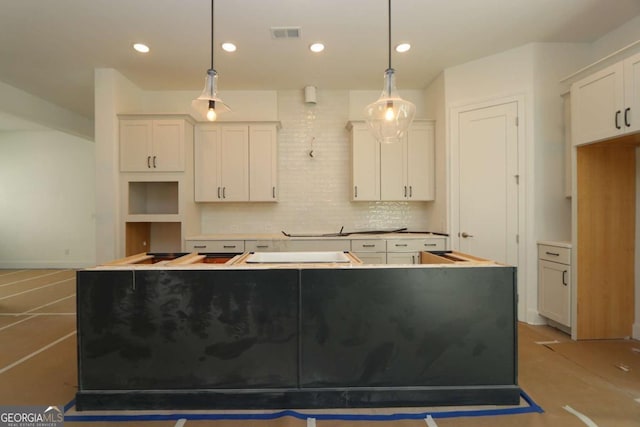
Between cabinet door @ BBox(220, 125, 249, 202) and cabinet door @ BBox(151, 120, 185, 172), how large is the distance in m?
0.53

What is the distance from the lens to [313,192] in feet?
14.9

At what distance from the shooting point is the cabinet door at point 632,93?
2.36m

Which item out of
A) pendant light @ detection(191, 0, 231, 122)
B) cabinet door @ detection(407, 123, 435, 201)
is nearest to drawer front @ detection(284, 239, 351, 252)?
cabinet door @ detection(407, 123, 435, 201)

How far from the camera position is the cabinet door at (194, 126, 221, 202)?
4.18 m

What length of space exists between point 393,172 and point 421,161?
407mm

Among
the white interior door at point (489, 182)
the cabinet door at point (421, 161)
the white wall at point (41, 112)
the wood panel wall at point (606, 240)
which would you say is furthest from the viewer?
the white wall at point (41, 112)

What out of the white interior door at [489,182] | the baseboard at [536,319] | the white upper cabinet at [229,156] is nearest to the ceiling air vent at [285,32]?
the white upper cabinet at [229,156]

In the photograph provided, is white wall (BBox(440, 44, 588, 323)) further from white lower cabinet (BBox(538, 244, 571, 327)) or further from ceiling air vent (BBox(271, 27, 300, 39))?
ceiling air vent (BBox(271, 27, 300, 39))

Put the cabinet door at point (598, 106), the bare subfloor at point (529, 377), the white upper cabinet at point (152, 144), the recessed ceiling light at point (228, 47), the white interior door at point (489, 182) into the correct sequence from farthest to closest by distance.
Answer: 1. the white upper cabinet at point (152, 144)
2. the white interior door at point (489, 182)
3. the recessed ceiling light at point (228, 47)
4. the cabinet door at point (598, 106)
5. the bare subfloor at point (529, 377)

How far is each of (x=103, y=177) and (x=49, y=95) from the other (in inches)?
86.2

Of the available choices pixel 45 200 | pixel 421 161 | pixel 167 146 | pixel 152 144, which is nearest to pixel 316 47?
pixel 421 161

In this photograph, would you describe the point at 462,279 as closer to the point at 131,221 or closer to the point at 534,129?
the point at 534,129

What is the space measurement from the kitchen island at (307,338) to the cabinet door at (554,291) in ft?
5.27

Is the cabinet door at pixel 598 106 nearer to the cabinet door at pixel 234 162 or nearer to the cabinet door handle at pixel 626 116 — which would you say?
the cabinet door handle at pixel 626 116
